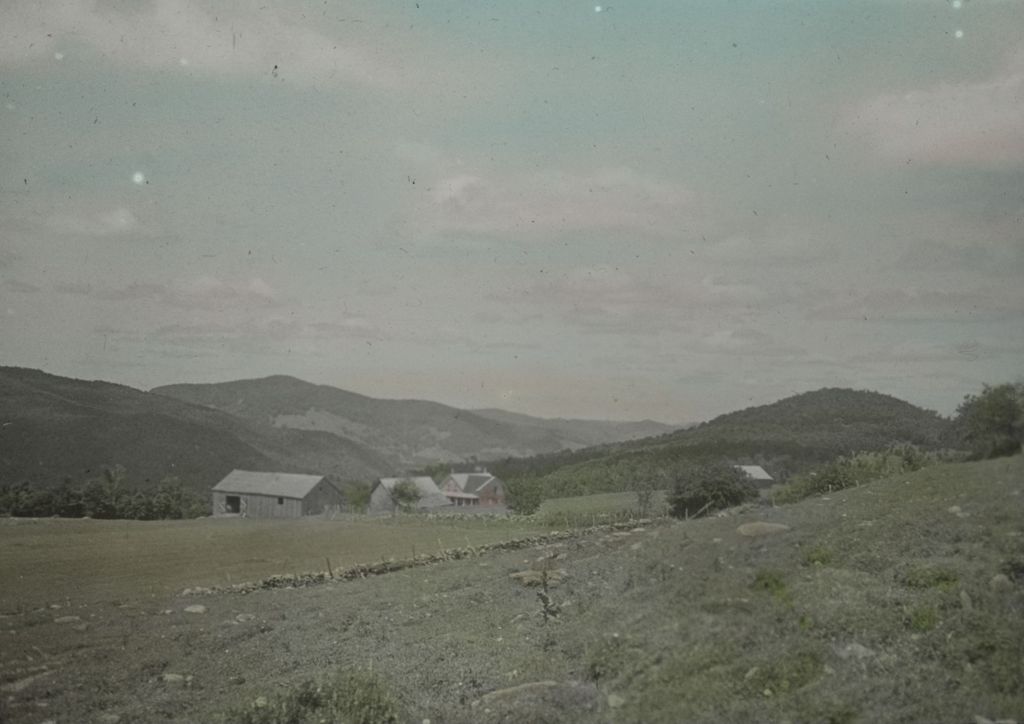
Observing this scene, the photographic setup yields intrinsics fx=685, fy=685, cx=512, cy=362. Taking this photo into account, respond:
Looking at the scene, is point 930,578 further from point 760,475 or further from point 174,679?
point 760,475

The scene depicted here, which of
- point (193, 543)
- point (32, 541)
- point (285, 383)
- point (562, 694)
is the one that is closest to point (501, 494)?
point (285, 383)

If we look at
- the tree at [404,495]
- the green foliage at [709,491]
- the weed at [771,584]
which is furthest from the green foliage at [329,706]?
the tree at [404,495]

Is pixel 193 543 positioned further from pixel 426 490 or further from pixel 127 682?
pixel 426 490

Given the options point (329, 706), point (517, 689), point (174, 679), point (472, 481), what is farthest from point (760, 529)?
point (472, 481)

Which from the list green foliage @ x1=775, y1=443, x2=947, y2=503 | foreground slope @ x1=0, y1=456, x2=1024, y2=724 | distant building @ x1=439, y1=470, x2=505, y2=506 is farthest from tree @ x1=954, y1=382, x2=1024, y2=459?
distant building @ x1=439, y1=470, x2=505, y2=506

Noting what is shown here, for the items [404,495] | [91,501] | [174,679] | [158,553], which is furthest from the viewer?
[404,495]

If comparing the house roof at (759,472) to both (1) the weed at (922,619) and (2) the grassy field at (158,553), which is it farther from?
(1) the weed at (922,619)
